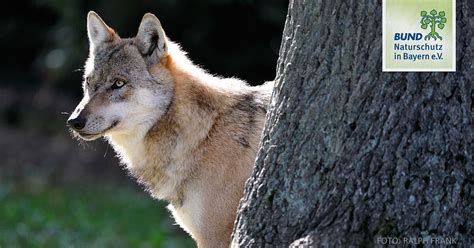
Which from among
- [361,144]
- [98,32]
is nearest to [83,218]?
[98,32]

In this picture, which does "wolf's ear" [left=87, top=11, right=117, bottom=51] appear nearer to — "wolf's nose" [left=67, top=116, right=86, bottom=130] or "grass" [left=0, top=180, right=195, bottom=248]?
"wolf's nose" [left=67, top=116, right=86, bottom=130]

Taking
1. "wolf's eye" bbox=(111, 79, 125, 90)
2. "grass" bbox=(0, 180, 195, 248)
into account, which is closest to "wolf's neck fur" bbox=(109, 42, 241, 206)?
"wolf's eye" bbox=(111, 79, 125, 90)

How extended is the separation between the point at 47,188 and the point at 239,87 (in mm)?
6905

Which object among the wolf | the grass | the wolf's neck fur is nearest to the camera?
the wolf

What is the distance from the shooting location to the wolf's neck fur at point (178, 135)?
4.80 metres

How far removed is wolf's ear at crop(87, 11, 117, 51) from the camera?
5.10 metres

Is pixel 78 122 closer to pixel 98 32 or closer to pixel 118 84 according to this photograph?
pixel 118 84

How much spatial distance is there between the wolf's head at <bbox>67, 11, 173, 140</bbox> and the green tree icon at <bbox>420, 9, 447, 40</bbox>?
1810 millimetres

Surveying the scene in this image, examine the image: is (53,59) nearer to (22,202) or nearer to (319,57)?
(22,202)

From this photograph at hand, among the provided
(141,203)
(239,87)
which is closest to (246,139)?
(239,87)

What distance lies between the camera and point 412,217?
3.39 metres

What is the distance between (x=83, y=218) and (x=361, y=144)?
6398mm

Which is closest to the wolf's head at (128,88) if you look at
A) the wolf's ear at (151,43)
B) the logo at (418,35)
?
the wolf's ear at (151,43)

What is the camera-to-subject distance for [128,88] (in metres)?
4.84
